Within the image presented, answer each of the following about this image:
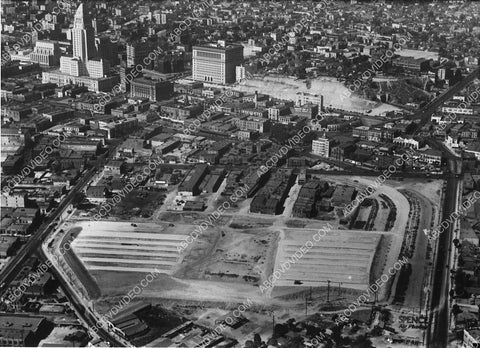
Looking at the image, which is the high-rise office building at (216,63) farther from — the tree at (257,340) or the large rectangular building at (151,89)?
the tree at (257,340)

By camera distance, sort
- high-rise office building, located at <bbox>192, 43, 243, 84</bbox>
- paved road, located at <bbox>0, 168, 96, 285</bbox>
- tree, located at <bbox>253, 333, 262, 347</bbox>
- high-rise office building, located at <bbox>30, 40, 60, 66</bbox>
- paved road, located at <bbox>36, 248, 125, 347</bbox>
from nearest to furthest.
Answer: tree, located at <bbox>253, 333, 262, 347</bbox> < paved road, located at <bbox>36, 248, 125, 347</bbox> < paved road, located at <bbox>0, 168, 96, 285</bbox> < high-rise office building, located at <bbox>192, 43, 243, 84</bbox> < high-rise office building, located at <bbox>30, 40, 60, 66</bbox>

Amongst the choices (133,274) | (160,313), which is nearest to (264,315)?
(160,313)

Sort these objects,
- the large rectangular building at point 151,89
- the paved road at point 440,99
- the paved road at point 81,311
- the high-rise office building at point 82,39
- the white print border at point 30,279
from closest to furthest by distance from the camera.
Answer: the paved road at point 81,311, the white print border at point 30,279, the paved road at point 440,99, the large rectangular building at point 151,89, the high-rise office building at point 82,39

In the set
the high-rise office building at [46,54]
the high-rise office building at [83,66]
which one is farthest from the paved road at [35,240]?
the high-rise office building at [46,54]

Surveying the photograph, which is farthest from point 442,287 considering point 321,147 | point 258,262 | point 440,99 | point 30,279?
point 440,99

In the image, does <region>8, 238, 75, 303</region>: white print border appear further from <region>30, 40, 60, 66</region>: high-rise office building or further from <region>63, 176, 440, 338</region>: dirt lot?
<region>30, 40, 60, 66</region>: high-rise office building

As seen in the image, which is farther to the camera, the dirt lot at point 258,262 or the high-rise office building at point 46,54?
the high-rise office building at point 46,54

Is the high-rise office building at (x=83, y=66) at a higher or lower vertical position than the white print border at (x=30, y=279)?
higher

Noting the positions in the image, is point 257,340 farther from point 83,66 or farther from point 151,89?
point 83,66

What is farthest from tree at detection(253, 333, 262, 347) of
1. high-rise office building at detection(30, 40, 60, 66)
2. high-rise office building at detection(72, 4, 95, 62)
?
high-rise office building at detection(30, 40, 60, 66)
